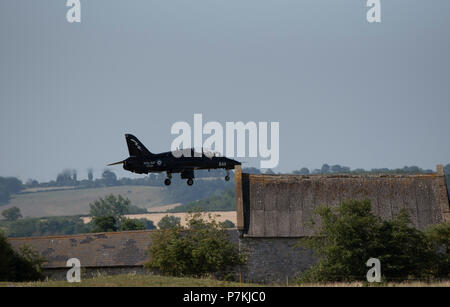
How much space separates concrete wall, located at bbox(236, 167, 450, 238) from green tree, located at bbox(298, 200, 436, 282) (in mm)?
5730

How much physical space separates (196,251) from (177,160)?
29.3 feet

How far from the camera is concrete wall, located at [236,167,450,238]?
4634 centimetres

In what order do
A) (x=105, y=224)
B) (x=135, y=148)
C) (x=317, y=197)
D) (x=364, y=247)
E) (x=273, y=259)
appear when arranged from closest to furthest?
(x=364, y=247)
(x=273, y=259)
(x=317, y=197)
(x=135, y=148)
(x=105, y=224)

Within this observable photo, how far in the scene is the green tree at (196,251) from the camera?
4672cm

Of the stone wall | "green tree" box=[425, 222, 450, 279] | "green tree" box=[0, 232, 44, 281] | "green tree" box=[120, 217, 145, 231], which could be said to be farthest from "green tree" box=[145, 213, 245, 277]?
"green tree" box=[120, 217, 145, 231]

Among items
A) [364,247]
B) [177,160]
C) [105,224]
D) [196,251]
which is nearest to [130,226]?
[105,224]

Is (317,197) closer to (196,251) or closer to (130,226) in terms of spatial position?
(196,251)

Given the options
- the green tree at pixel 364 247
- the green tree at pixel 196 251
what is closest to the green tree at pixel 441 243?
the green tree at pixel 364 247

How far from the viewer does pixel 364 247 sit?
3859 centimetres

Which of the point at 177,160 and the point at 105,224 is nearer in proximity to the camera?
the point at 177,160

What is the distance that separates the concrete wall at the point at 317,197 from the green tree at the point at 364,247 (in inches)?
226
